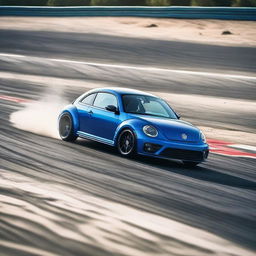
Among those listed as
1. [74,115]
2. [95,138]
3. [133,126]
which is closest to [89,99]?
[74,115]

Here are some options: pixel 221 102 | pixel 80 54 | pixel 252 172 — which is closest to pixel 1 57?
pixel 80 54

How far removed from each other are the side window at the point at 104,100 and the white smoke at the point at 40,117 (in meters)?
1.55

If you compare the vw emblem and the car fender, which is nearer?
the vw emblem

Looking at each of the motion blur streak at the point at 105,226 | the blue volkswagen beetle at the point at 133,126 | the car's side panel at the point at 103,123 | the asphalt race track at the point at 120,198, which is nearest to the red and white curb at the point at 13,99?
the asphalt race track at the point at 120,198

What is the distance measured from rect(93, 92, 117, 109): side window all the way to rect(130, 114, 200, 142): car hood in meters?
0.84

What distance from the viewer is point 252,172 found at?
469 inches

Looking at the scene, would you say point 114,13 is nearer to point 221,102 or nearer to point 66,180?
point 221,102

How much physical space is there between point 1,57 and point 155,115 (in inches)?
665

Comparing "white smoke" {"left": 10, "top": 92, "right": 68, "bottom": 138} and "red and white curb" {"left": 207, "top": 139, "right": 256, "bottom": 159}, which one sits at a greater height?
"white smoke" {"left": 10, "top": 92, "right": 68, "bottom": 138}

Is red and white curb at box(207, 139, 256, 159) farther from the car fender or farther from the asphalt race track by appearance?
the car fender

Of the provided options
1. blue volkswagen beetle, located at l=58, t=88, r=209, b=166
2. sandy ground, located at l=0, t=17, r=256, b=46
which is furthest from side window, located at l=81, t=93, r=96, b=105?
sandy ground, located at l=0, t=17, r=256, b=46

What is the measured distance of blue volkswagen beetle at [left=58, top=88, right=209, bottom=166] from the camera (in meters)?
11.4

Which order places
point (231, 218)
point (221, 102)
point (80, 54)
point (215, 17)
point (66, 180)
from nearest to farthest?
point (231, 218), point (66, 180), point (221, 102), point (80, 54), point (215, 17)

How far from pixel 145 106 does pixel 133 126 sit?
101cm
